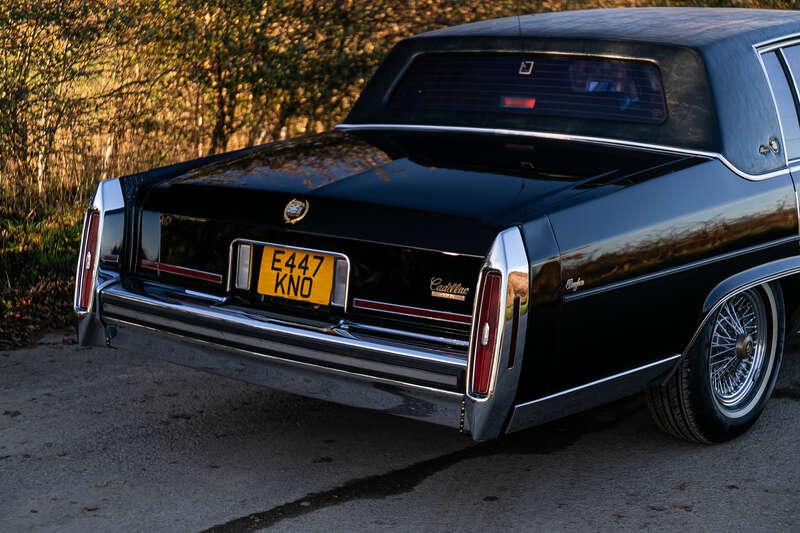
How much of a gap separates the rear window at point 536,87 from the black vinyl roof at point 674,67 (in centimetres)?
4

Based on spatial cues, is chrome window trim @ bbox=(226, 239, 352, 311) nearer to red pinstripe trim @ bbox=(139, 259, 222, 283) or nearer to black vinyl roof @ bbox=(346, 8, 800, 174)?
red pinstripe trim @ bbox=(139, 259, 222, 283)

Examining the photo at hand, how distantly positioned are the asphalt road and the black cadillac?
36cm

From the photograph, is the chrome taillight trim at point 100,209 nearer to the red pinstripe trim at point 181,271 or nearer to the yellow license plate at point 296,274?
the red pinstripe trim at point 181,271

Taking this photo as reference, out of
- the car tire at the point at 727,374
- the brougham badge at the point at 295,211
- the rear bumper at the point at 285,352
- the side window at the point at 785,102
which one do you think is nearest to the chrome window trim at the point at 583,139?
the side window at the point at 785,102

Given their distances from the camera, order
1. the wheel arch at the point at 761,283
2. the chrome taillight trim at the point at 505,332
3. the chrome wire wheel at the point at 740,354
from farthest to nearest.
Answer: the chrome wire wheel at the point at 740,354
the wheel arch at the point at 761,283
the chrome taillight trim at the point at 505,332

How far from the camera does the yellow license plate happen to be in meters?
4.19

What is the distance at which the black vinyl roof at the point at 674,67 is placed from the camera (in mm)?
4891

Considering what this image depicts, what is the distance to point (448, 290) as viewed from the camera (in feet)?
13.1

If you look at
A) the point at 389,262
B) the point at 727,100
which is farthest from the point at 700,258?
the point at 389,262

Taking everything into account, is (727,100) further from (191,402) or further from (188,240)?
(191,402)

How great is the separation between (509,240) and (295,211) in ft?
2.64

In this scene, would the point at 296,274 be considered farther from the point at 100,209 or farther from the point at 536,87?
the point at 536,87

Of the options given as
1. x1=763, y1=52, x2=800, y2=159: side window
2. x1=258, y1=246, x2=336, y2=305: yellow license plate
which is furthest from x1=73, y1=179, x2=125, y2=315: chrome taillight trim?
x1=763, y1=52, x2=800, y2=159: side window

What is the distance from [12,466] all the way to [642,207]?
2494 millimetres
